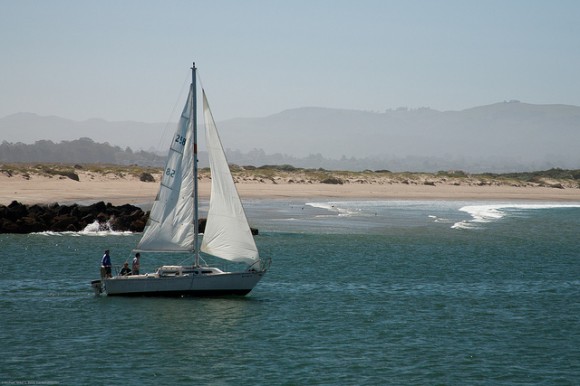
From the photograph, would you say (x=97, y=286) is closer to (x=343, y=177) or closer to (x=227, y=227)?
(x=227, y=227)

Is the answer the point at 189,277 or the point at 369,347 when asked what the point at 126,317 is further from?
the point at 369,347

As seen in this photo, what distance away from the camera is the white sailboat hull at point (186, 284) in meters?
37.2

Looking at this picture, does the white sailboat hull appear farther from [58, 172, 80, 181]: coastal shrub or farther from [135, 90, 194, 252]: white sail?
[58, 172, 80, 181]: coastal shrub

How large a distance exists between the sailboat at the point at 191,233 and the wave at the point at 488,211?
38465 millimetres

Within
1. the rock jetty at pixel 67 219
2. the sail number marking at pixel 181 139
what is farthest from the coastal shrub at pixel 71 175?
the sail number marking at pixel 181 139

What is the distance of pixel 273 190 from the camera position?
383ft

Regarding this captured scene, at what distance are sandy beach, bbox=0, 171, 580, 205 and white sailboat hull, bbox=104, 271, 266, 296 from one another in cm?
4221

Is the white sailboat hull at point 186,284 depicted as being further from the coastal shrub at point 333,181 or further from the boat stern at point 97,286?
the coastal shrub at point 333,181

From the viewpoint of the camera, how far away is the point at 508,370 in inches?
1102

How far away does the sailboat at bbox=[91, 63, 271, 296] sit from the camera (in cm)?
3728

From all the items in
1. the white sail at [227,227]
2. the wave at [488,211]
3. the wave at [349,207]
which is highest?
the white sail at [227,227]

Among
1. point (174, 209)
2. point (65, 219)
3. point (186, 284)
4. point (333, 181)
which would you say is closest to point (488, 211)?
point (333, 181)

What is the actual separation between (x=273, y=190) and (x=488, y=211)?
31967mm

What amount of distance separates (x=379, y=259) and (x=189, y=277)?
715 inches
